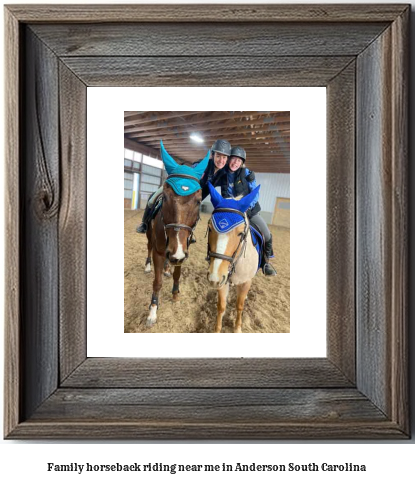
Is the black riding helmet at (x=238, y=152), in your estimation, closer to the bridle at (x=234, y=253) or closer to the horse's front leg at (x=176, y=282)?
the bridle at (x=234, y=253)

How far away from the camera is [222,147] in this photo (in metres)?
0.69

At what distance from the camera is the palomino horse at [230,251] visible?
71 cm

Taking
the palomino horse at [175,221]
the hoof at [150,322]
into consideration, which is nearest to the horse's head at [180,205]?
the palomino horse at [175,221]

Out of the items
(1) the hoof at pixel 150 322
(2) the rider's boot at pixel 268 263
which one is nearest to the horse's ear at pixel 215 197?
(2) the rider's boot at pixel 268 263

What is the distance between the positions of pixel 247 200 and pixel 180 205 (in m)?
0.11

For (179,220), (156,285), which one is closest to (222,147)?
(179,220)

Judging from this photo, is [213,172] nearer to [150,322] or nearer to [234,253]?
[234,253]

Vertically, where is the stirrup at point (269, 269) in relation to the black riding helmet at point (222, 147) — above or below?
below

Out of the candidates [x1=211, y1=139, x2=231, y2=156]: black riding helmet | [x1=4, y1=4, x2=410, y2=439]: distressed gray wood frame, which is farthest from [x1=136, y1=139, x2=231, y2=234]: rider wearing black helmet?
[x1=4, y1=4, x2=410, y2=439]: distressed gray wood frame

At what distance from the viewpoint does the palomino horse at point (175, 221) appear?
70cm

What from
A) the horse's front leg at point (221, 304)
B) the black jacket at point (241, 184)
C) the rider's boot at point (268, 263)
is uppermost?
the black jacket at point (241, 184)

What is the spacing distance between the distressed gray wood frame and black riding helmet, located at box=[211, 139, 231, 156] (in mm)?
98

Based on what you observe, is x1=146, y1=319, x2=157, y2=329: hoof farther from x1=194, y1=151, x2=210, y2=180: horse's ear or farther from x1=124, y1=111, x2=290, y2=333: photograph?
x1=194, y1=151, x2=210, y2=180: horse's ear
